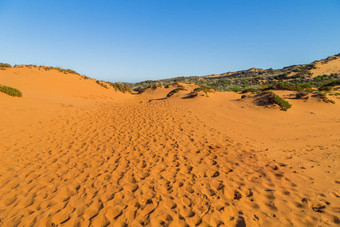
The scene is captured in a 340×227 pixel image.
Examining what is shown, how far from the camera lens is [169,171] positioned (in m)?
4.58

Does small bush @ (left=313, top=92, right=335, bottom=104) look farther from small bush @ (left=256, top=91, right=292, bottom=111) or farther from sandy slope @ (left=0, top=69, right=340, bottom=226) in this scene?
small bush @ (left=256, top=91, right=292, bottom=111)

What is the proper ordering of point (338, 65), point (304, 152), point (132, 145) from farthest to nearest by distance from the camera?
point (338, 65) → point (132, 145) → point (304, 152)

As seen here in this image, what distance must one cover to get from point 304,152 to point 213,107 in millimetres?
7379

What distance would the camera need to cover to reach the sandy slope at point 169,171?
10.1 feet

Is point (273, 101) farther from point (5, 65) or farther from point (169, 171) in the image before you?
point (5, 65)

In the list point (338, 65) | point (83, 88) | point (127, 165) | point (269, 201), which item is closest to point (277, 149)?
point (269, 201)

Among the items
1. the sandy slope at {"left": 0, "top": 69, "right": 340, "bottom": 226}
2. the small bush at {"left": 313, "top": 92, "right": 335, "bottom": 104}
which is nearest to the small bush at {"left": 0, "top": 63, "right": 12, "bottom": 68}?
the sandy slope at {"left": 0, "top": 69, "right": 340, "bottom": 226}

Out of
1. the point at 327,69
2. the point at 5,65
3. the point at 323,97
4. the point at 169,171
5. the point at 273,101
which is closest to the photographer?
the point at 169,171

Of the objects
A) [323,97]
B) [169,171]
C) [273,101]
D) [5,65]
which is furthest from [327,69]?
[5,65]

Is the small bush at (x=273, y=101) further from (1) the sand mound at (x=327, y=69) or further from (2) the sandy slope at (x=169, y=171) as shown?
(1) the sand mound at (x=327, y=69)

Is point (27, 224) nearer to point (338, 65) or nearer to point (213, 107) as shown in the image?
point (213, 107)

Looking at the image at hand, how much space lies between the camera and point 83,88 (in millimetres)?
21797

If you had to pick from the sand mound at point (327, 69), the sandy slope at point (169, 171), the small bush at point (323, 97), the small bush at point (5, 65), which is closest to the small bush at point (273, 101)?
the sandy slope at point (169, 171)

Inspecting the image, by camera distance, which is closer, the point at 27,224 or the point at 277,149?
the point at 27,224
